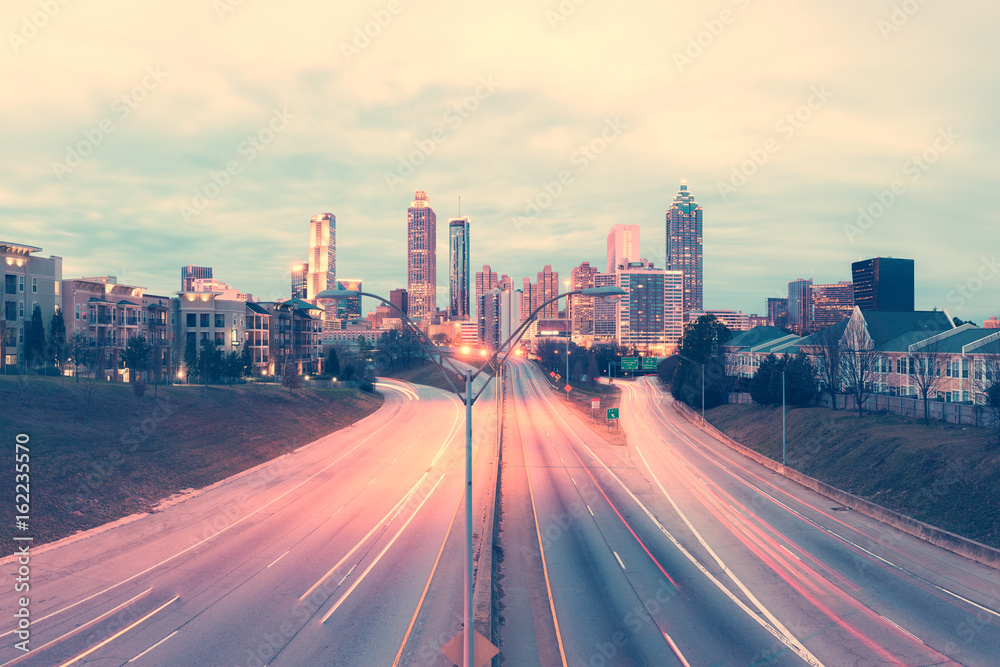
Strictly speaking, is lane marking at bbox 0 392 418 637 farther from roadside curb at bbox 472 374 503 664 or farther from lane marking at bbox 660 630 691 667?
lane marking at bbox 660 630 691 667

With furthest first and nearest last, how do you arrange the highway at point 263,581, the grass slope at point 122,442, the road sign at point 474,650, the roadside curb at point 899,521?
the grass slope at point 122,442 → the roadside curb at point 899,521 → the highway at point 263,581 → the road sign at point 474,650

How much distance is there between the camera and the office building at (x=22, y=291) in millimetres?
66438

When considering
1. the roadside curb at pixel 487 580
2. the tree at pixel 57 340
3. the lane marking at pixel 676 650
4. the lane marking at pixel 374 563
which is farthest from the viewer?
the tree at pixel 57 340

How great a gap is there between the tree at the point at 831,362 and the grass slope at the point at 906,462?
345cm

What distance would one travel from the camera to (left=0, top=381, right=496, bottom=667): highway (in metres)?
16.4

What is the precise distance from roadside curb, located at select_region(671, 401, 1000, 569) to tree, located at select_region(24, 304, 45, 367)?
77.1 m

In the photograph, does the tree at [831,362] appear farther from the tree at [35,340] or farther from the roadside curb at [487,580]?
the tree at [35,340]

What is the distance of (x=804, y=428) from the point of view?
171 feet

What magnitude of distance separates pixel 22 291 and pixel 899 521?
90.9m

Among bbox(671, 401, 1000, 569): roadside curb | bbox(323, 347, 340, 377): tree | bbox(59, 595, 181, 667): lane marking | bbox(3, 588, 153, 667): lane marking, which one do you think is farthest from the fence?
bbox(323, 347, 340, 377): tree

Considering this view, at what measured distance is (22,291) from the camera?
69312 millimetres

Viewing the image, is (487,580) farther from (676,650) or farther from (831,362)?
(831,362)

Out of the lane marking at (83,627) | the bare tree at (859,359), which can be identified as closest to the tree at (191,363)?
the lane marking at (83,627)

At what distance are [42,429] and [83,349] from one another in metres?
39.2
